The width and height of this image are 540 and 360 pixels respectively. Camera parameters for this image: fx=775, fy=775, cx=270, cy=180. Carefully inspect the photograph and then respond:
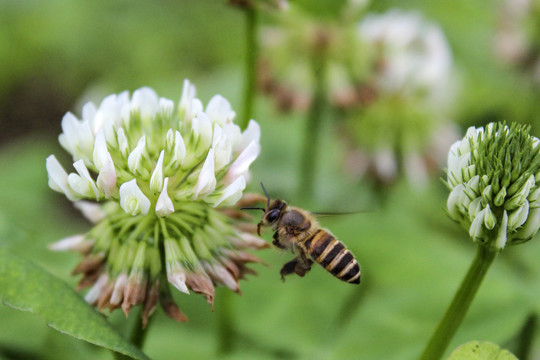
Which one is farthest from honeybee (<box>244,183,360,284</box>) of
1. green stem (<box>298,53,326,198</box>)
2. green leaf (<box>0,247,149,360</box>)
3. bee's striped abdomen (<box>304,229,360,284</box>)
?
green stem (<box>298,53,326,198</box>)

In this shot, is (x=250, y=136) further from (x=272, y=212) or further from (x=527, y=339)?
(x=527, y=339)

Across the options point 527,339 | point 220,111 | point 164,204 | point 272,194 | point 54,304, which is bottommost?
point 272,194

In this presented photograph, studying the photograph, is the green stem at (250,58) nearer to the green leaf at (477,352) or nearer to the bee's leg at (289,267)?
the bee's leg at (289,267)

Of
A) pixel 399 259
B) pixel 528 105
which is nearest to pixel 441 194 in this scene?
pixel 528 105

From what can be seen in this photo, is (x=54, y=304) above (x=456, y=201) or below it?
below

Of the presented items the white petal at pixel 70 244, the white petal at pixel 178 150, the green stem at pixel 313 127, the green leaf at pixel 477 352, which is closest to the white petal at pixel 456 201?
the green leaf at pixel 477 352

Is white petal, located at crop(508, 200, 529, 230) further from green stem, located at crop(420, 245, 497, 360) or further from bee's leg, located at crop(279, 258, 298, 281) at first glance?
bee's leg, located at crop(279, 258, 298, 281)

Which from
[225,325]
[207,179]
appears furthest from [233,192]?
[225,325]
